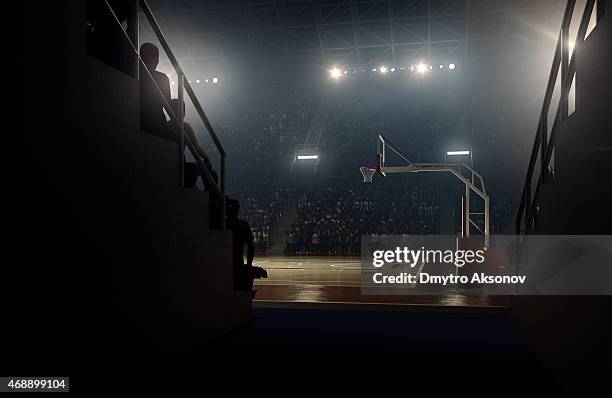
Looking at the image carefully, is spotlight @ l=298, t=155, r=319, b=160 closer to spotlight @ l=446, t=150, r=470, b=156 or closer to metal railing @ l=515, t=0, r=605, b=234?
spotlight @ l=446, t=150, r=470, b=156

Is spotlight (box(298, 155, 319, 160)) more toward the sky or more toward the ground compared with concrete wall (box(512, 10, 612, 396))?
more toward the sky

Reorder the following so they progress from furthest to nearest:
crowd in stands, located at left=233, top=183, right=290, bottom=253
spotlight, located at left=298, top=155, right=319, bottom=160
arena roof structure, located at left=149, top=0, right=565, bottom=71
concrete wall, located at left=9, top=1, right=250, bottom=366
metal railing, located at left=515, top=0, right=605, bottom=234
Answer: crowd in stands, located at left=233, top=183, right=290, bottom=253 → spotlight, located at left=298, top=155, right=319, bottom=160 → arena roof structure, located at left=149, top=0, right=565, bottom=71 → metal railing, located at left=515, top=0, right=605, bottom=234 → concrete wall, located at left=9, top=1, right=250, bottom=366

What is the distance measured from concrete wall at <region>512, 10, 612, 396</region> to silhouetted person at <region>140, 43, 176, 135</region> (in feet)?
7.84

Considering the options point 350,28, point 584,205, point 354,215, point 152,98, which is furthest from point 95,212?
point 354,215

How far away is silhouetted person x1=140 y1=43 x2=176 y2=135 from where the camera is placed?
3154 millimetres

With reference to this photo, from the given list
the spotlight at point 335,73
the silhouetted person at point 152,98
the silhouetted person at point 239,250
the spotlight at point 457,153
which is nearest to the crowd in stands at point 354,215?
the spotlight at point 457,153

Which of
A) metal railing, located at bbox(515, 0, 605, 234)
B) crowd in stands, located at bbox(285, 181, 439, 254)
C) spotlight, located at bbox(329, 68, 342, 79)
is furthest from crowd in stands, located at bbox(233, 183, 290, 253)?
metal railing, located at bbox(515, 0, 605, 234)

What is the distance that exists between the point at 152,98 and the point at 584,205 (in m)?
2.48

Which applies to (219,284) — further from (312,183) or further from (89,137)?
(312,183)

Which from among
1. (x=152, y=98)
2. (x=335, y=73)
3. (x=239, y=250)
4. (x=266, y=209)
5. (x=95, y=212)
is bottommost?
(x=239, y=250)

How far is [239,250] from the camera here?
4539 mm

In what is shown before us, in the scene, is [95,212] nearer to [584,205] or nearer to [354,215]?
[584,205]

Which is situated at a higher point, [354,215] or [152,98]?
[152,98]

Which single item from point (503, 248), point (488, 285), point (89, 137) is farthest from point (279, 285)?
point (503, 248)
